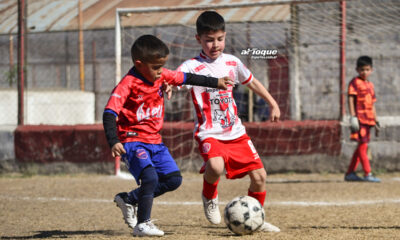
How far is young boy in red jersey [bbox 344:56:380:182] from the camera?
903 cm

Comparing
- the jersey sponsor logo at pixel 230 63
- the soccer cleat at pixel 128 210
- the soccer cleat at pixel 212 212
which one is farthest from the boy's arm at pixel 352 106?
the soccer cleat at pixel 128 210

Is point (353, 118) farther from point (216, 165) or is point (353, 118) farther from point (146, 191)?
point (146, 191)

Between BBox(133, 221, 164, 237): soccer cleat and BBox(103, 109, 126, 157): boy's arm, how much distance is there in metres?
0.68

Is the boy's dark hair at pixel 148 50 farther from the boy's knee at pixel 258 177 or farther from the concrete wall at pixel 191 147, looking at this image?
the concrete wall at pixel 191 147

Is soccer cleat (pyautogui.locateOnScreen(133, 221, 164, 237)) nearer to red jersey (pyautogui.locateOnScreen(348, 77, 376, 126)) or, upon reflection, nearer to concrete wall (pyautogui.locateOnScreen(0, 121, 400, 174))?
red jersey (pyautogui.locateOnScreen(348, 77, 376, 126))

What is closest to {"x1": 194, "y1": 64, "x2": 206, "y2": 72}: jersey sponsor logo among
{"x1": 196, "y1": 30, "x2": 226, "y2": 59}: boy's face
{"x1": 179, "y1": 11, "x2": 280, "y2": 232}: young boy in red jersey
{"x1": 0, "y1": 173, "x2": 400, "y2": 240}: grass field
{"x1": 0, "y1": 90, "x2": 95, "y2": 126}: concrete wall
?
{"x1": 179, "y1": 11, "x2": 280, "y2": 232}: young boy in red jersey

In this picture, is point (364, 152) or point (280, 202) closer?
point (280, 202)

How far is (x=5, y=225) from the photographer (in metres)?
5.71

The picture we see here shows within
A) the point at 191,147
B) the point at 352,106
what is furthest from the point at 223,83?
the point at 191,147

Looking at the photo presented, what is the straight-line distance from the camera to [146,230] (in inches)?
184

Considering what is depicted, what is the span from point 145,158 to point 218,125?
76 cm

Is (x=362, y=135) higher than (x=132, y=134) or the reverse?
the reverse

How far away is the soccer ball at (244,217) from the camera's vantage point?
4672mm

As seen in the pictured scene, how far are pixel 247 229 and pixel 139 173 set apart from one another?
36.5 inches
